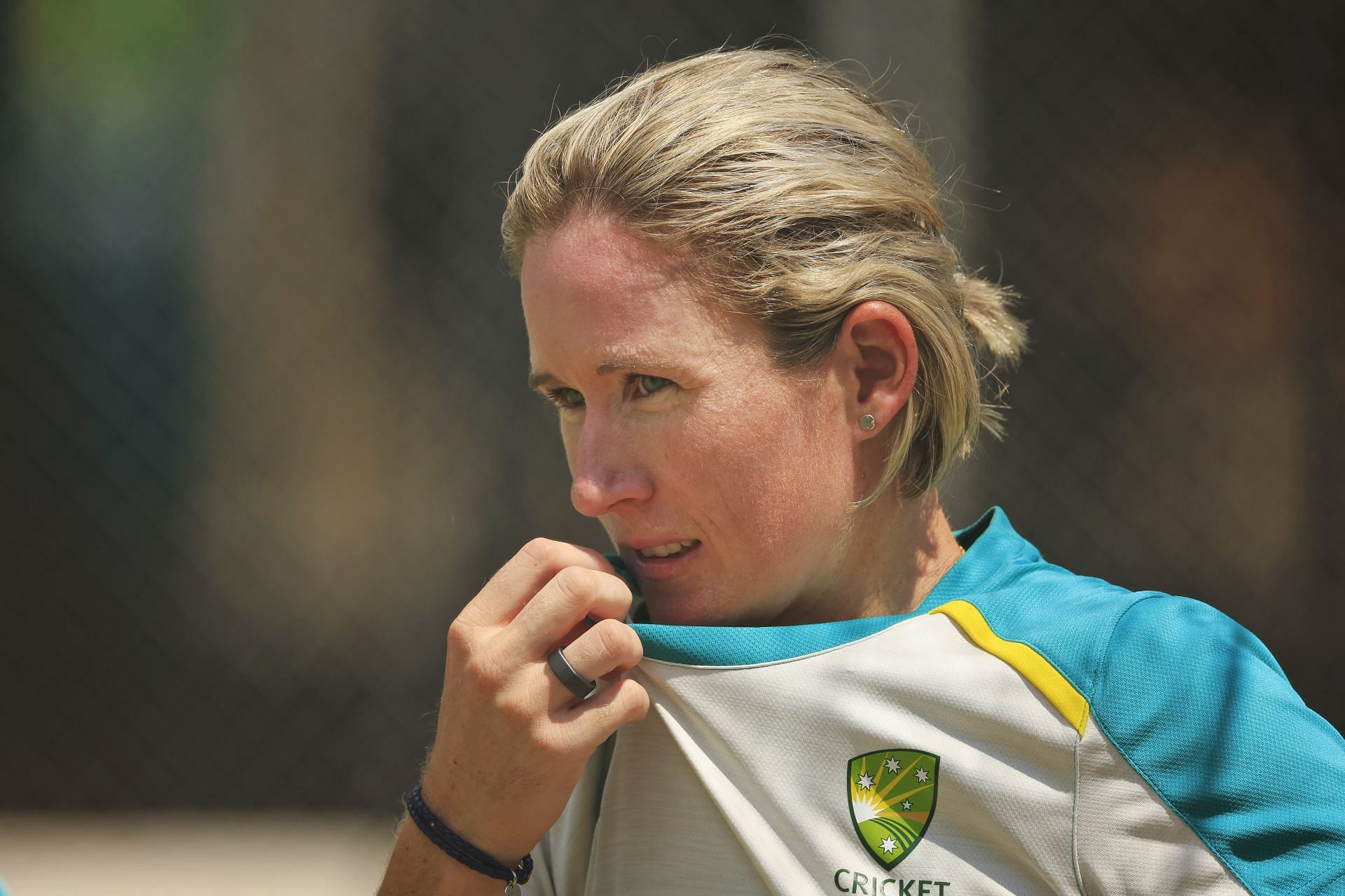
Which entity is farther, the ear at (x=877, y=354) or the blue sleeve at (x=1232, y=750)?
the ear at (x=877, y=354)

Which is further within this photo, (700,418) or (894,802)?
(700,418)

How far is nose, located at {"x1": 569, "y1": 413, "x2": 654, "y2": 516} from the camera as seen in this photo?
1.27m

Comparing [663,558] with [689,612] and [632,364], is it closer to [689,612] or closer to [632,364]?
[689,612]

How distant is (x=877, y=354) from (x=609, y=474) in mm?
338

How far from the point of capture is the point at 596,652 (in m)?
1.17

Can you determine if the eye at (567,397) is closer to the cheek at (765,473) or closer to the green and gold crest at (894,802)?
the cheek at (765,473)

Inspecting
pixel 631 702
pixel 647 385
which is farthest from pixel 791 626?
pixel 647 385

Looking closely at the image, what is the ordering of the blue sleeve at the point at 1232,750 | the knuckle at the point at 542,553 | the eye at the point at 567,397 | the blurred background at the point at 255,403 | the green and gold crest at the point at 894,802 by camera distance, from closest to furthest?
the blue sleeve at the point at 1232,750, the green and gold crest at the point at 894,802, the knuckle at the point at 542,553, the eye at the point at 567,397, the blurred background at the point at 255,403

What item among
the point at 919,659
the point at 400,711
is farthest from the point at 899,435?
the point at 400,711

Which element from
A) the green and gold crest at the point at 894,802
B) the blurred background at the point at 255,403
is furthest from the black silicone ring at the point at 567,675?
the blurred background at the point at 255,403

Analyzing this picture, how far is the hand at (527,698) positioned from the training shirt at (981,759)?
61 millimetres

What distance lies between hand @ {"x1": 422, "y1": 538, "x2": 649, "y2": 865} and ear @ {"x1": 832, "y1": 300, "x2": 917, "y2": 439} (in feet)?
1.14

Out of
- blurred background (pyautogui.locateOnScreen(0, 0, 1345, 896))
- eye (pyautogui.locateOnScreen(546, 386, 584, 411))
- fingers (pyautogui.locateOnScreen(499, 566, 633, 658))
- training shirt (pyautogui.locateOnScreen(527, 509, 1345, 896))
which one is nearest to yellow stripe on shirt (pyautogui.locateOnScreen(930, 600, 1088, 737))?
training shirt (pyautogui.locateOnScreen(527, 509, 1345, 896))

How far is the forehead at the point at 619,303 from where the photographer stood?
1.25 meters
